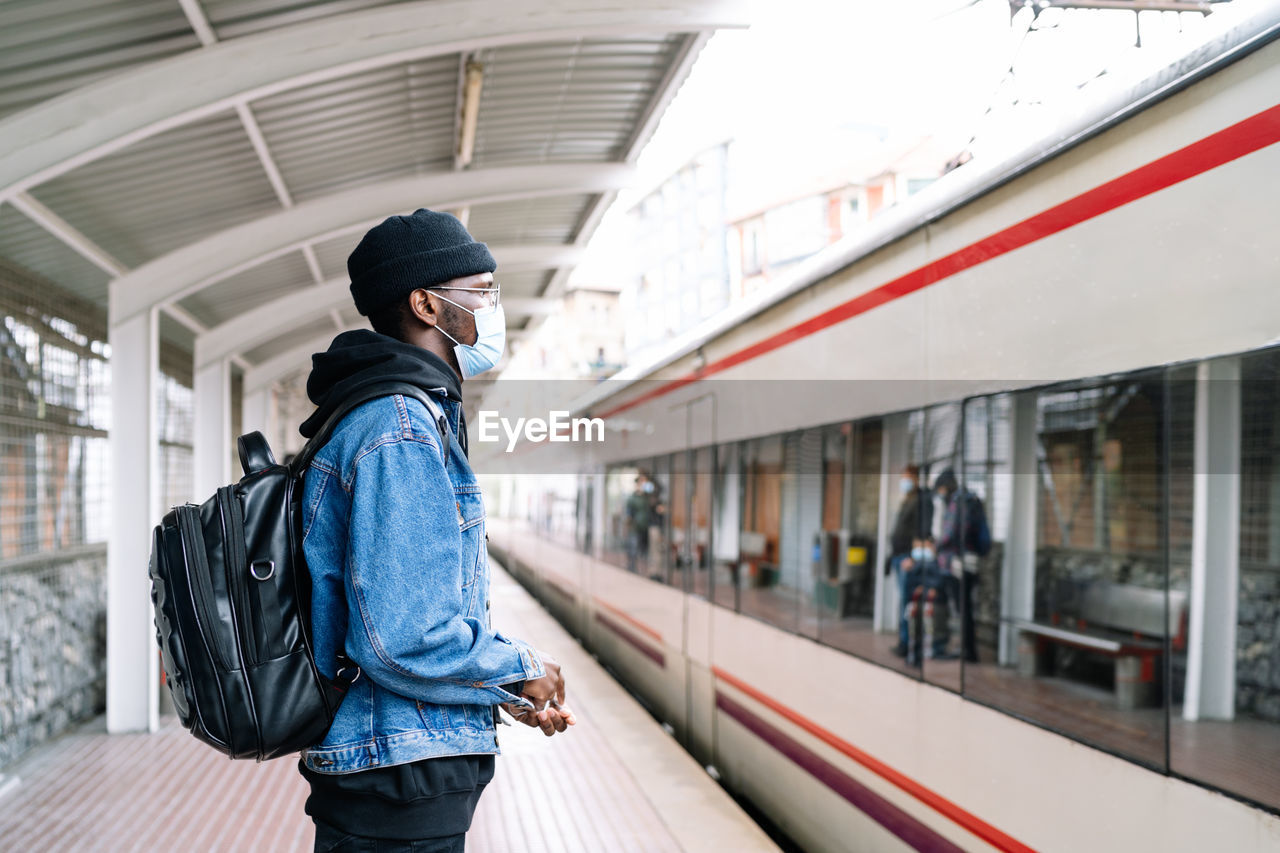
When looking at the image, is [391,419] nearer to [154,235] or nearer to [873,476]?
[873,476]

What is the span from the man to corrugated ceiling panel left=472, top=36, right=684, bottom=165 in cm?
456

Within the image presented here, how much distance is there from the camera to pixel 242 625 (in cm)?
140

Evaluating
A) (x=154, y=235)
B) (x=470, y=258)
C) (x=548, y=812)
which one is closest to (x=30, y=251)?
(x=154, y=235)

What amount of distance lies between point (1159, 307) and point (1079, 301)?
0.32 m

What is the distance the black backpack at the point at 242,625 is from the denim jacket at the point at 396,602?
A: 3cm

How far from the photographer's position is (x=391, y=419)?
1.45m

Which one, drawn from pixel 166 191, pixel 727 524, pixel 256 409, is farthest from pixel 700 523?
pixel 256 409

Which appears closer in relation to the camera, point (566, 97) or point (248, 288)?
point (566, 97)

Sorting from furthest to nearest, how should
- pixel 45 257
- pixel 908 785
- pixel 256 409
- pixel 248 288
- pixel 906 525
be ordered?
pixel 256 409, pixel 248 288, pixel 45 257, pixel 906 525, pixel 908 785

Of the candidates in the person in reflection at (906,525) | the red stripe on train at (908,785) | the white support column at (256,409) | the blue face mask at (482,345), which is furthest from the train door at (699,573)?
the white support column at (256,409)

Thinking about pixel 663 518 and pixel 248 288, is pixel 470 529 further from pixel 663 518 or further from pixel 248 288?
pixel 248 288

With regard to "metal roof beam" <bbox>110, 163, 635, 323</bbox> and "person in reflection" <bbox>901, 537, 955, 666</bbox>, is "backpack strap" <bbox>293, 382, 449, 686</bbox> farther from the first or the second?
"metal roof beam" <bbox>110, 163, 635, 323</bbox>

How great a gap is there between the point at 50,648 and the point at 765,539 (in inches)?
166
